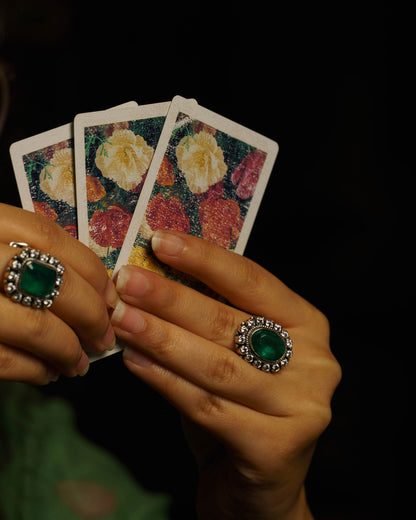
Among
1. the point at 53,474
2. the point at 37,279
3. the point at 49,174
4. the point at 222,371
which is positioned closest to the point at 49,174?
the point at 49,174

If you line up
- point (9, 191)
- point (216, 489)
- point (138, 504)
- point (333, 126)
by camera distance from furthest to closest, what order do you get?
point (9, 191), point (333, 126), point (138, 504), point (216, 489)

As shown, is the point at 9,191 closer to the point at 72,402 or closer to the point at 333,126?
the point at 72,402

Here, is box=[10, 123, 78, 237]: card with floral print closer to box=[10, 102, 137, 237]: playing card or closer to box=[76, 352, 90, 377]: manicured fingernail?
box=[10, 102, 137, 237]: playing card

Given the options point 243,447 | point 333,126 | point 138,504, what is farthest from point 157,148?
point 138,504

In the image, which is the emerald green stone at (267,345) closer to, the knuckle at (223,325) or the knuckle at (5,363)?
the knuckle at (223,325)

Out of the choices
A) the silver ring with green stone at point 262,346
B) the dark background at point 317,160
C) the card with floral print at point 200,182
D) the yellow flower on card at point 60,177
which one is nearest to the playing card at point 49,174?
the yellow flower on card at point 60,177

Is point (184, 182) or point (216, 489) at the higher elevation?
point (184, 182)

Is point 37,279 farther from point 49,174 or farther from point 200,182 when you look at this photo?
point 200,182
